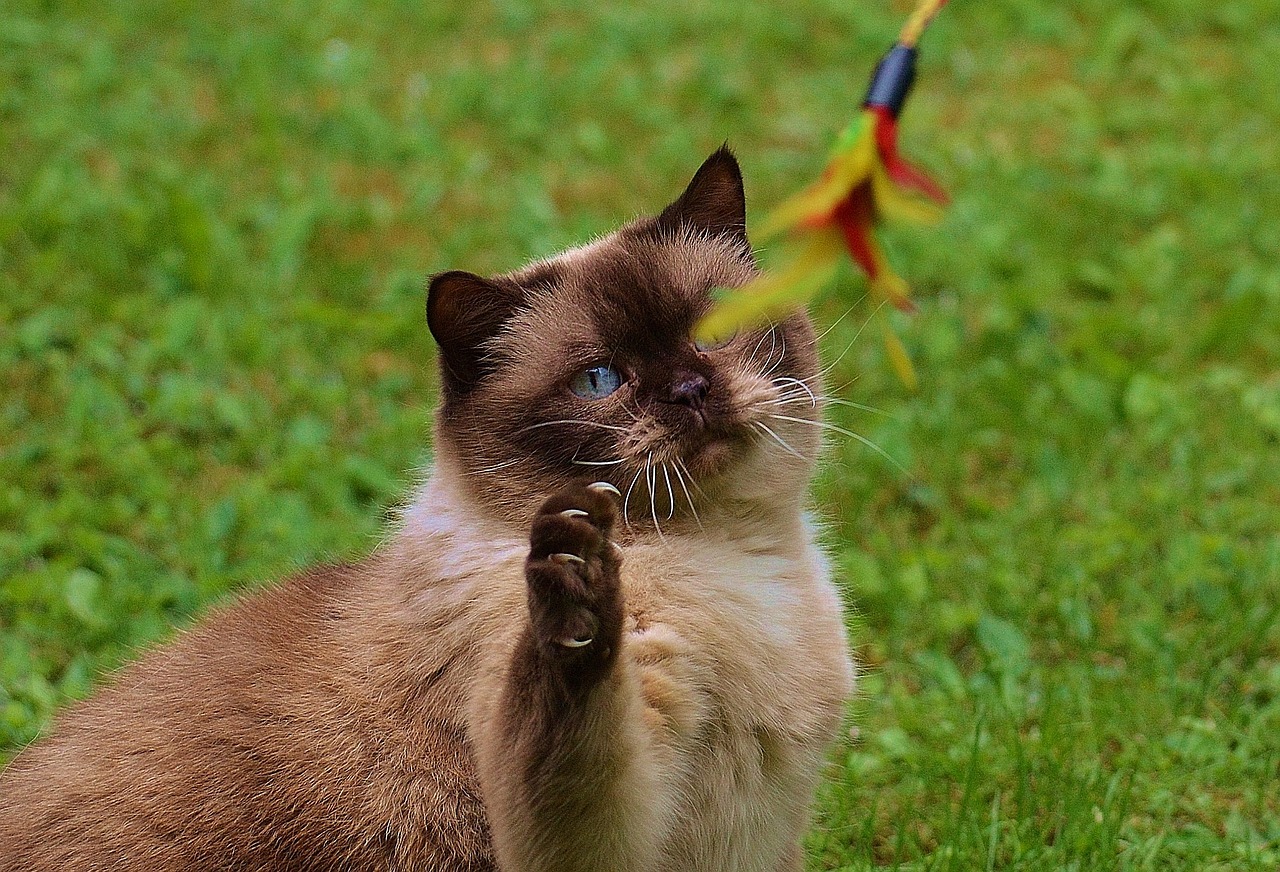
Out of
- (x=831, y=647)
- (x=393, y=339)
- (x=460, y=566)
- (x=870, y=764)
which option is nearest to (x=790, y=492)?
(x=831, y=647)

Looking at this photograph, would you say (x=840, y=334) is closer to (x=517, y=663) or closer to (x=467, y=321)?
(x=467, y=321)

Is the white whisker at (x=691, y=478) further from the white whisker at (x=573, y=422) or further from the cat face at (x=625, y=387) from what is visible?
the white whisker at (x=573, y=422)

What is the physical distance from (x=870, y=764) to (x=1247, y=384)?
102 inches

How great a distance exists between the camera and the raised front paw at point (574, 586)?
80.0 inches

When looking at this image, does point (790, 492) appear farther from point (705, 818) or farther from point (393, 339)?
point (393, 339)

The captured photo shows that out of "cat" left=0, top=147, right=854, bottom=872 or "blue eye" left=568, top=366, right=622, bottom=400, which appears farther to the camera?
"blue eye" left=568, top=366, right=622, bottom=400

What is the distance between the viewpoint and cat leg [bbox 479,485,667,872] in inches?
80.6

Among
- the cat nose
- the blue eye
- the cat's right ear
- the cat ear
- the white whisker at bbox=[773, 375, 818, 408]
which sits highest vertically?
the cat ear

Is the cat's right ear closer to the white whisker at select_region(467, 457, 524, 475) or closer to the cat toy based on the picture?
the white whisker at select_region(467, 457, 524, 475)

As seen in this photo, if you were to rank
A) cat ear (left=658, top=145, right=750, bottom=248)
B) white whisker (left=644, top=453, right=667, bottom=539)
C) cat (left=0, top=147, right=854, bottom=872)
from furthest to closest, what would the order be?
cat ear (left=658, top=145, right=750, bottom=248), white whisker (left=644, top=453, right=667, bottom=539), cat (left=0, top=147, right=854, bottom=872)

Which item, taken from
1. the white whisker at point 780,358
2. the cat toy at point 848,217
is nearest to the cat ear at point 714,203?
the white whisker at point 780,358

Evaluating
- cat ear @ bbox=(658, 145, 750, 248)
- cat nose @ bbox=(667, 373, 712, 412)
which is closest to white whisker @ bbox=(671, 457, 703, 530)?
cat nose @ bbox=(667, 373, 712, 412)

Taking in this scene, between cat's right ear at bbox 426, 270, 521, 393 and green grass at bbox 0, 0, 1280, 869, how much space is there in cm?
81

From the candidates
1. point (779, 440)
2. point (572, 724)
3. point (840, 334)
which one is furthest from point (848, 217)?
point (840, 334)
